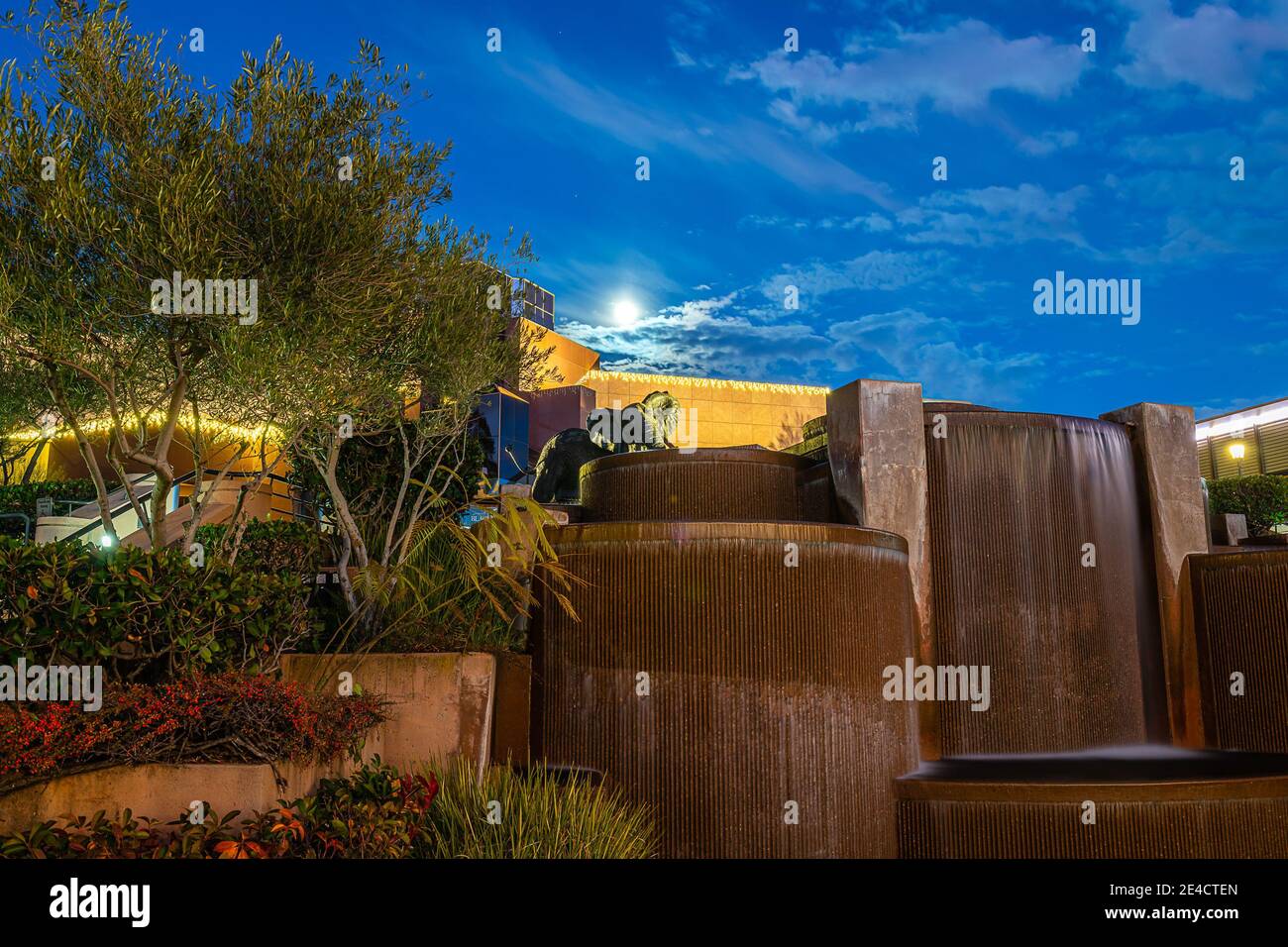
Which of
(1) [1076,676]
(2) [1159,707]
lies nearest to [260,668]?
(1) [1076,676]

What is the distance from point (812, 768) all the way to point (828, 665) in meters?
0.91

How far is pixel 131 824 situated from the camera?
625 centimetres

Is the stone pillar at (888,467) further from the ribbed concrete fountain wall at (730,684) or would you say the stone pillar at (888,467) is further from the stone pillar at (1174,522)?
the stone pillar at (1174,522)

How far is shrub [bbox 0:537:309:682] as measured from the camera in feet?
22.6

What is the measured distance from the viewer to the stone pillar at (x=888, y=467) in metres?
11.2

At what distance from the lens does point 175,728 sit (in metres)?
6.84

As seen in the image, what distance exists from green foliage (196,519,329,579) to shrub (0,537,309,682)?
9.51 ft

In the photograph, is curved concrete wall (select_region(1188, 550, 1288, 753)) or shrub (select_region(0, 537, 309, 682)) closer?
shrub (select_region(0, 537, 309, 682))

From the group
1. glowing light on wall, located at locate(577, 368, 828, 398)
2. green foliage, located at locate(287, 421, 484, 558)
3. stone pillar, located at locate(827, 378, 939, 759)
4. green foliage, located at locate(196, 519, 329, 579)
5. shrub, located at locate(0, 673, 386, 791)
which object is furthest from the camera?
glowing light on wall, located at locate(577, 368, 828, 398)

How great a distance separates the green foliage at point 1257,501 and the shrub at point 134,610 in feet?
69.3

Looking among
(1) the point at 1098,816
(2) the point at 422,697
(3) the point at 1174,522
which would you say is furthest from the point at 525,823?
(3) the point at 1174,522

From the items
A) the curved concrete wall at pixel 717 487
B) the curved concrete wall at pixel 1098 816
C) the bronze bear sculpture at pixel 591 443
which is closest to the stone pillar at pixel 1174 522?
the curved concrete wall at pixel 1098 816

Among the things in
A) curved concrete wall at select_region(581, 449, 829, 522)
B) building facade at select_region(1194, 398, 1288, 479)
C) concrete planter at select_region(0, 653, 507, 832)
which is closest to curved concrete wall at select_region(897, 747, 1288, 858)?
concrete planter at select_region(0, 653, 507, 832)

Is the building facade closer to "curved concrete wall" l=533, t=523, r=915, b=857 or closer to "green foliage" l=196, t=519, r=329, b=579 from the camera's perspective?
"curved concrete wall" l=533, t=523, r=915, b=857
